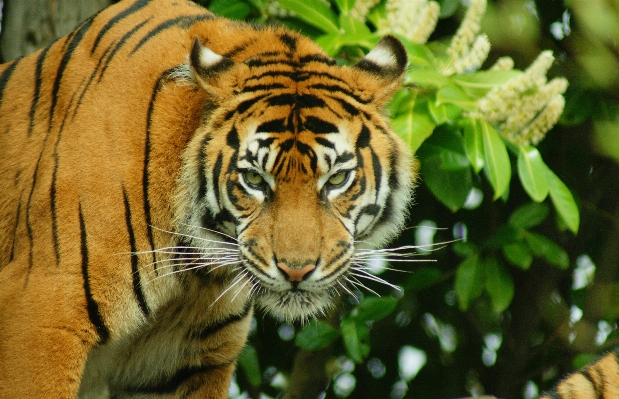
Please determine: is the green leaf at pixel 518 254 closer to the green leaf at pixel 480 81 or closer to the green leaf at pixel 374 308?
the green leaf at pixel 374 308

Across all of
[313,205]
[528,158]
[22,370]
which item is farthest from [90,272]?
[528,158]

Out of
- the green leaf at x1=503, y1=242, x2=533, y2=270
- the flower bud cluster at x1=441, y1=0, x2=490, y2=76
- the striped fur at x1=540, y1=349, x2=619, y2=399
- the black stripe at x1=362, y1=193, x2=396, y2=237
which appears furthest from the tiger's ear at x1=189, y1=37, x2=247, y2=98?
the green leaf at x1=503, y1=242, x2=533, y2=270

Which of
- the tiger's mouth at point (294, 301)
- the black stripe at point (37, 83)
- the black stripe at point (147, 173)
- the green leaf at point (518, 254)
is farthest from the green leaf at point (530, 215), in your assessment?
the black stripe at point (37, 83)

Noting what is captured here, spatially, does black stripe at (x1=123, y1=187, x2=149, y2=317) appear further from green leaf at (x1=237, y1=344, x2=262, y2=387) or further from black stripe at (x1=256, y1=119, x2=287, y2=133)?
green leaf at (x1=237, y1=344, x2=262, y2=387)

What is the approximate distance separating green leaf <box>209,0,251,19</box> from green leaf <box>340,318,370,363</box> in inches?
58.4

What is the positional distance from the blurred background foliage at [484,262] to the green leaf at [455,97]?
0.32 ft

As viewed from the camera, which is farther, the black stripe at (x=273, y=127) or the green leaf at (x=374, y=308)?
the green leaf at (x=374, y=308)

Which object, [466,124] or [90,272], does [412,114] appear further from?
[90,272]

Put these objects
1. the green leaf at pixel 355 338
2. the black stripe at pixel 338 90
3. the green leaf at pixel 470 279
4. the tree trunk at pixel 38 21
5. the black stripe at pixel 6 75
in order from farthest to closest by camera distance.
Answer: the tree trunk at pixel 38 21, the green leaf at pixel 470 279, the green leaf at pixel 355 338, the black stripe at pixel 6 75, the black stripe at pixel 338 90

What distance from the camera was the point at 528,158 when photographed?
332 cm

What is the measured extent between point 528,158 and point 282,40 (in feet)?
3.38

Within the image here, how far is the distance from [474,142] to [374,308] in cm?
113

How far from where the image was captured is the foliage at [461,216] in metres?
3.23

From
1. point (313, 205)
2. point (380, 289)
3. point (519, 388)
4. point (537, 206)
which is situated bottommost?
point (519, 388)
